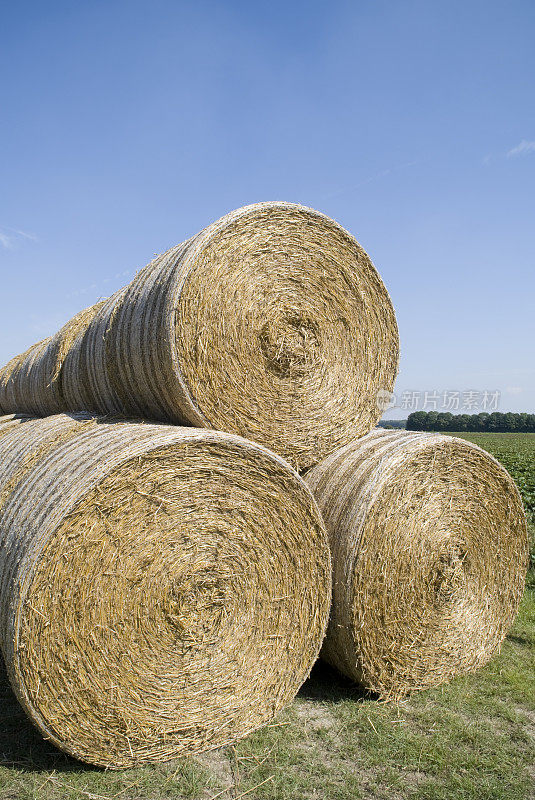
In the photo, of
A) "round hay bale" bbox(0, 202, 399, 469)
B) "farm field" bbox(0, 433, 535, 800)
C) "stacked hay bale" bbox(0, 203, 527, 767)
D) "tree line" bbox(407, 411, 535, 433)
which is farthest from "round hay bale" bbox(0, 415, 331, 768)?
"tree line" bbox(407, 411, 535, 433)

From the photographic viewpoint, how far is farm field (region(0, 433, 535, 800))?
292cm

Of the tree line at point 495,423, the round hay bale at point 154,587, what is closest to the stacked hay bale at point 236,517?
the round hay bale at point 154,587

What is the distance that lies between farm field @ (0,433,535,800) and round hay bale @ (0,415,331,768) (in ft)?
0.56

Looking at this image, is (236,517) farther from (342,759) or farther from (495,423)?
(495,423)

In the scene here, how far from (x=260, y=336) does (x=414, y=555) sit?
168cm

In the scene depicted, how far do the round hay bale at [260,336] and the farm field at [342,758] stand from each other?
5.15ft

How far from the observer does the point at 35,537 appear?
2.89m

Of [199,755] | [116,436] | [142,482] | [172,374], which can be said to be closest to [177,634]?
[199,755]

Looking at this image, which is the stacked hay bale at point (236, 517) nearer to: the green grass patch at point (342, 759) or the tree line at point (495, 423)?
the green grass patch at point (342, 759)

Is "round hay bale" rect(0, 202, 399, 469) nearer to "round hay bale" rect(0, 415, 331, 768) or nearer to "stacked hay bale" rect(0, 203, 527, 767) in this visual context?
"stacked hay bale" rect(0, 203, 527, 767)

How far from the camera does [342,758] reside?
3201mm

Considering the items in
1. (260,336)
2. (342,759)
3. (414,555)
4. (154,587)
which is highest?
(260,336)

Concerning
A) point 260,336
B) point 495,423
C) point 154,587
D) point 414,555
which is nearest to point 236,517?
point 154,587

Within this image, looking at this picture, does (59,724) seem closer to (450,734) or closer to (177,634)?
(177,634)
